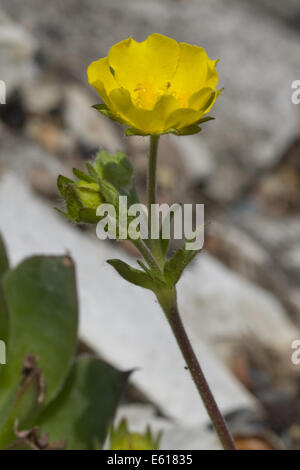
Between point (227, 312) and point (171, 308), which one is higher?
point (171, 308)

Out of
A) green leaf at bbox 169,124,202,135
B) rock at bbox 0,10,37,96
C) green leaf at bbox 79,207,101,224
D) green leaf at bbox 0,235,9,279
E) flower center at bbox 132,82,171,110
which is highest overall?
rock at bbox 0,10,37,96

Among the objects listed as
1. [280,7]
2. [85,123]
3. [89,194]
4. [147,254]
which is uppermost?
[280,7]

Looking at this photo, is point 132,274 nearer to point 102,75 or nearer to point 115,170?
point 115,170

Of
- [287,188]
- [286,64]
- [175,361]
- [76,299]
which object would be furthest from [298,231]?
[76,299]

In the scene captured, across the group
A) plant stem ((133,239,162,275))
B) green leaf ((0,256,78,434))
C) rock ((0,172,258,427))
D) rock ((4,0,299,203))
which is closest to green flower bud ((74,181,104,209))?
plant stem ((133,239,162,275))

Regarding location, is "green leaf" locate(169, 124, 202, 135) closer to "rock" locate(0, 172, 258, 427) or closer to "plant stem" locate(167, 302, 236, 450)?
"plant stem" locate(167, 302, 236, 450)

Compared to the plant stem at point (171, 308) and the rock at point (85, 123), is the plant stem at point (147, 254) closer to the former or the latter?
the plant stem at point (171, 308)

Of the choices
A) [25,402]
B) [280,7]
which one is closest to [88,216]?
[25,402]
